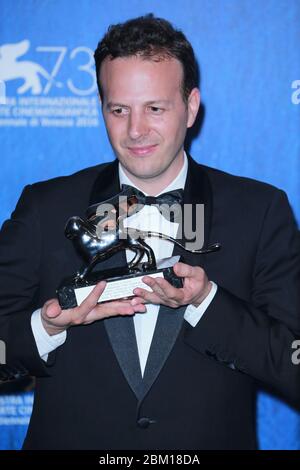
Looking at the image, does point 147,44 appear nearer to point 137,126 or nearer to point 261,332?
point 137,126

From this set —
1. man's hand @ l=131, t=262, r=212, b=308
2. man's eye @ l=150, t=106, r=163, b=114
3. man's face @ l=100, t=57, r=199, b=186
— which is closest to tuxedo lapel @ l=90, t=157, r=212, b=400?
man's hand @ l=131, t=262, r=212, b=308

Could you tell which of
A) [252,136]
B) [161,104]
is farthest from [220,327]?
[252,136]

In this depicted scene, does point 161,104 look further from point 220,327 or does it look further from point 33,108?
point 33,108

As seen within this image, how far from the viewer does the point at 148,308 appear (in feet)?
5.61

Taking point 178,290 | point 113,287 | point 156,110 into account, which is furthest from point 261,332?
point 156,110

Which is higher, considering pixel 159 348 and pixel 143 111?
pixel 143 111

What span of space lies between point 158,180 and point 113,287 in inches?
16.0

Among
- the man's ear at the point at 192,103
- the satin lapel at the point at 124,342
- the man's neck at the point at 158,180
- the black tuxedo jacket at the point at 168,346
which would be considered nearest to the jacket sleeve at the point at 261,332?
the black tuxedo jacket at the point at 168,346

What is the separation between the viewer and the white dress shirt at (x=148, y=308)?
5.26 ft

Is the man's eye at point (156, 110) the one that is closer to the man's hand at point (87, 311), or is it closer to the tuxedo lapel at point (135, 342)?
the tuxedo lapel at point (135, 342)

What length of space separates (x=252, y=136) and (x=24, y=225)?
1.03m

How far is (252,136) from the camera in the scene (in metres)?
2.38
